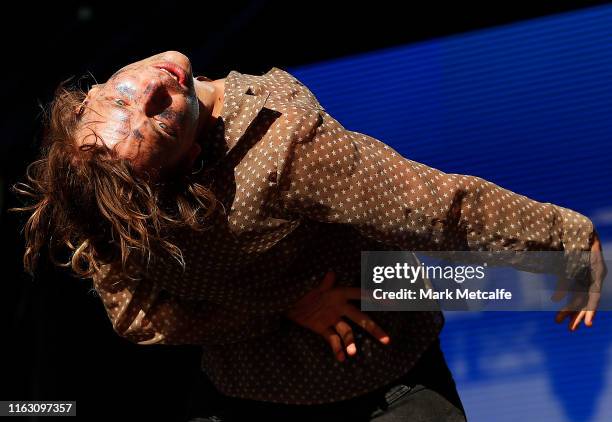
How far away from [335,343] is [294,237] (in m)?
0.22

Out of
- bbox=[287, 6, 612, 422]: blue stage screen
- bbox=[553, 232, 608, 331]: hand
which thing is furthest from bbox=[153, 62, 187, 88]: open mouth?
bbox=[287, 6, 612, 422]: blue stage screen

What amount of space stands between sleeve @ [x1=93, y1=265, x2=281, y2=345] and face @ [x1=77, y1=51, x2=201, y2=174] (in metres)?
0.32

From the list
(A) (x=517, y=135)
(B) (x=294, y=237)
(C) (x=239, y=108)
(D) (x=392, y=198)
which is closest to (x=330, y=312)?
(B) (x=294, y=237)

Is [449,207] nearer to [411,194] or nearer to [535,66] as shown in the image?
[411,194]

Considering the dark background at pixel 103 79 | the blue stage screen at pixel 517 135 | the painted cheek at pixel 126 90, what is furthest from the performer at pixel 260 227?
the dark background at pixel 103 79

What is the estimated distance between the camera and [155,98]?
1498mm

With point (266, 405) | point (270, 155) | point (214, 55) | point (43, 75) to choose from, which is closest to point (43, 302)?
point (43, 75)

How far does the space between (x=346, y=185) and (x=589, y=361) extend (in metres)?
1.20

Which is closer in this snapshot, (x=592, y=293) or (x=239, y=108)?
(x=239, y=108)

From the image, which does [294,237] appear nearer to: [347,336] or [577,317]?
[347,336]

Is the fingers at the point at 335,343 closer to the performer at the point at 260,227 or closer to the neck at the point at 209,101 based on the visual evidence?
the performer at the point at 260,227

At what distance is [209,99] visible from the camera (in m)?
1.63

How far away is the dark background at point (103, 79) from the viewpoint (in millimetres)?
2912

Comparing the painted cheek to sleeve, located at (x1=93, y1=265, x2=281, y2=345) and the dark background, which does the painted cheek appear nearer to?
sleeve, located at (x1=93, y1=265, x2=281, y2=345)
